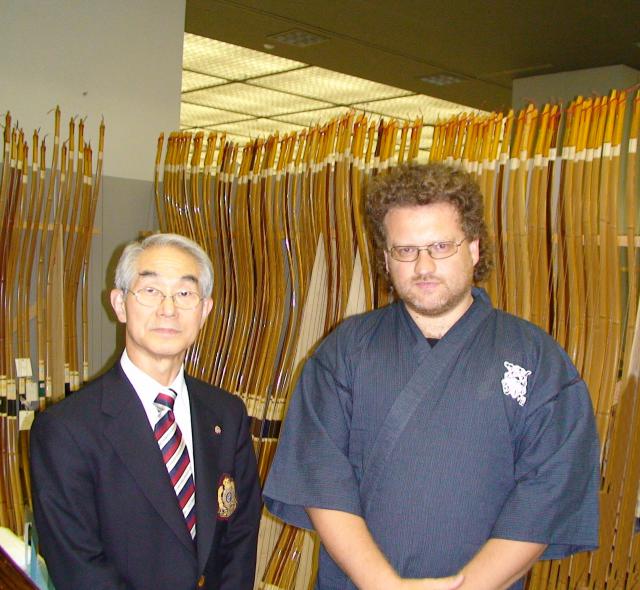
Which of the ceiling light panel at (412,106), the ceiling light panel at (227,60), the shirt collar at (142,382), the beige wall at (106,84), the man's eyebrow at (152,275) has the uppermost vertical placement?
the ceiling light panel at (412,106)

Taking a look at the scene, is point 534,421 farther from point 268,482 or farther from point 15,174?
point 15,174

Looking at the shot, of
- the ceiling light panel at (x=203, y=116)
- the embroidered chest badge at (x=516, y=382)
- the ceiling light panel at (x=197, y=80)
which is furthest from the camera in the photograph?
the ceiling light panel at (x=203, y=116)

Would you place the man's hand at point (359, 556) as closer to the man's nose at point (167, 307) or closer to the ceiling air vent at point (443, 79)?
the man's nose at point (167, 307)

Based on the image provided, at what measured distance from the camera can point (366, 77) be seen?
626 centimetres

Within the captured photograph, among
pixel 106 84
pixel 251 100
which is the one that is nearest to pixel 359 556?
pixel 106 84

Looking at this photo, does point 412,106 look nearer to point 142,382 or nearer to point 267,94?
point 267,94

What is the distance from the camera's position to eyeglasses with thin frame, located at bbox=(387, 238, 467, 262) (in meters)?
1.63

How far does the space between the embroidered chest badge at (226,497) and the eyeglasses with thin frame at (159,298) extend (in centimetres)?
38

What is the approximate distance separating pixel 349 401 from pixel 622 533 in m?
1.05

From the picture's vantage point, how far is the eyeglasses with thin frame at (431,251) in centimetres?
163

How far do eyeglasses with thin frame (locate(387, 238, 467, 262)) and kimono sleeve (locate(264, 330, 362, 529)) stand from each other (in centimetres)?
25

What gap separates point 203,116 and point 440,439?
6.90 meters

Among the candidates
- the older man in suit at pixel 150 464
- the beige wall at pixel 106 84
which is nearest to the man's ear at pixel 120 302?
the older man in suit at pixel 150 464

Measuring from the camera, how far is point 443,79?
20.8 ft
